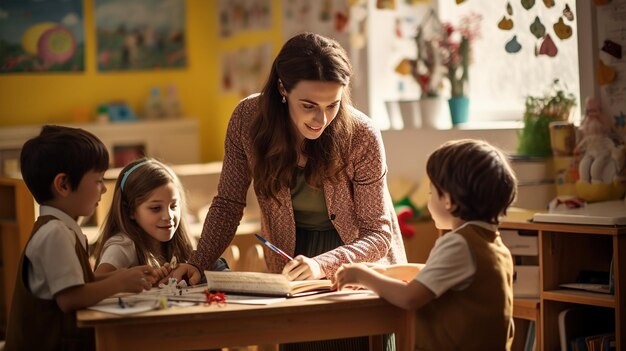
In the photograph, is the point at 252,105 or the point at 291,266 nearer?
the point at 291,266

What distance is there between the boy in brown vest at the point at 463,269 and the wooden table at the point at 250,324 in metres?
0.06

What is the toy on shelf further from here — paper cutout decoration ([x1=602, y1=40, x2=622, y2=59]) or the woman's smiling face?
the woman's smiling face

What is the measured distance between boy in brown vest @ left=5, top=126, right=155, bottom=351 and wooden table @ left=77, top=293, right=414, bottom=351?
11 cm

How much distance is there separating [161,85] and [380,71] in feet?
6.87

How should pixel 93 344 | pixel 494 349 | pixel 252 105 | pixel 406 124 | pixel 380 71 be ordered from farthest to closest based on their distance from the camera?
1. pixel 380 71
2. pixel 406 124
3. pixel 252 105
4. pixel 93 344
5. pixel 494 349

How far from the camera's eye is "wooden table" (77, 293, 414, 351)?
6.68 ft

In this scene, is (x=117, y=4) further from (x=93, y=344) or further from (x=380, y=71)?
(x=93, y=344)

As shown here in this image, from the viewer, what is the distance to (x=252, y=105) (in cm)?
270

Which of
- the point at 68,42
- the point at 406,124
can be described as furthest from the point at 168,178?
the point at 68,42

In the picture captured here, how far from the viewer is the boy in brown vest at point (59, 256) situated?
2143 mm

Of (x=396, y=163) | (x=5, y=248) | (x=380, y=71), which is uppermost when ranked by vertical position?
(x=380, y=71)

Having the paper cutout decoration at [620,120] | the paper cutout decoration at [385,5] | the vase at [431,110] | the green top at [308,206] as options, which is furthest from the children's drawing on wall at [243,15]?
the green top at [308,206]

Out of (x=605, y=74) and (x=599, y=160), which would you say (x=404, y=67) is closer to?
(x=605, y=74)

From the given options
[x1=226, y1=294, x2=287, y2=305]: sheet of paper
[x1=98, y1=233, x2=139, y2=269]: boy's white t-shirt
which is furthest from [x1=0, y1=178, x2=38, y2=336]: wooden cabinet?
[x1=226, y1=294, x2=287, y2=305]: sheet of paper
